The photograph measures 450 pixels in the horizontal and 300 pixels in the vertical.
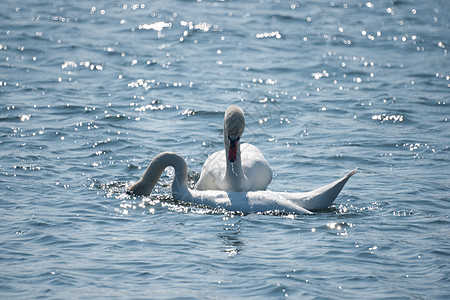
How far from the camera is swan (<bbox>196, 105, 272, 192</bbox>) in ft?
35.9

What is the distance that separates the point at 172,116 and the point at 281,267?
25.6 ft

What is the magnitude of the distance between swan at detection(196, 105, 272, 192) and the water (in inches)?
22.3

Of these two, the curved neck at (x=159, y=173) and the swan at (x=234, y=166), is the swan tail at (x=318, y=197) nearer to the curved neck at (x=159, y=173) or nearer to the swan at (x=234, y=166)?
the swan at (x=234, y=166)

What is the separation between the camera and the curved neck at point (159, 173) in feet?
37.4

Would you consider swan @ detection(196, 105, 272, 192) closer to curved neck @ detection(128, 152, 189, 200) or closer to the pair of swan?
the pair of swan

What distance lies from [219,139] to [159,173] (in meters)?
3.35

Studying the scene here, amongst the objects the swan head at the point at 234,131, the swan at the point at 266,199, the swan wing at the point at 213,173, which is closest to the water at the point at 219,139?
the swan at the point at 266,199

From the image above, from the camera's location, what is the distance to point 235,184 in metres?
11.1

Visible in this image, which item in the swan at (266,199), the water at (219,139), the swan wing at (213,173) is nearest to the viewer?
the water at (219,139)

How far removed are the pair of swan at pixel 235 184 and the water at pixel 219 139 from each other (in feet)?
0.60

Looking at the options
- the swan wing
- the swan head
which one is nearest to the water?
the swan wing

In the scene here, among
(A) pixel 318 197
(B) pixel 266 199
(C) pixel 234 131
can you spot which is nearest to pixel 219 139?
(C) pixel 234 131

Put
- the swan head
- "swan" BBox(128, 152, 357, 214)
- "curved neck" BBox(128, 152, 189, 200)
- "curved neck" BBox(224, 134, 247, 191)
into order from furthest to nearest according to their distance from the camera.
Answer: "curved neck" BBox(128, 152, 189, 200), "curved neck" BBox(224, 134, 247, 191), the swan head, "swan" BBox(128, 152, 357, 214)

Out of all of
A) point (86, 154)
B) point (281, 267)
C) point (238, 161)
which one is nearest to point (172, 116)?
point (86, 154)
